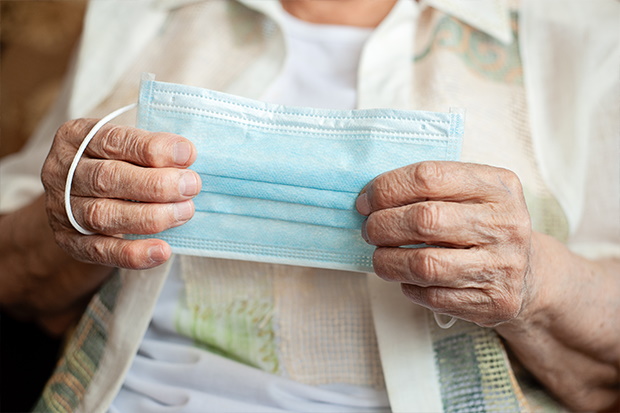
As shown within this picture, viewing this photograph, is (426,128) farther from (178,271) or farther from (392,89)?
(178,271)

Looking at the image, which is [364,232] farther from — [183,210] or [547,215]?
[547,215]

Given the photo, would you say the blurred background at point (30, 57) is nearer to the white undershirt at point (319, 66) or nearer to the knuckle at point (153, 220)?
the white undershirt at point (319, 66)

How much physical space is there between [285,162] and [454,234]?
9.0 inches

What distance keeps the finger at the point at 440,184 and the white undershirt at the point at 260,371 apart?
1.11ft

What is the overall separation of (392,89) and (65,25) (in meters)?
0.95

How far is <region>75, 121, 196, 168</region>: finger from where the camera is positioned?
0.72 m

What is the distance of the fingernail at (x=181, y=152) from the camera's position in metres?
0.72

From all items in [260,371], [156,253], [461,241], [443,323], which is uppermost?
[461,241]

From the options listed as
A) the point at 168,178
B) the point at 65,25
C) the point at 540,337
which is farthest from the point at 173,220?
the point at 65,25

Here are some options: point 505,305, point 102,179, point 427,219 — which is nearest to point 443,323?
point 505,305

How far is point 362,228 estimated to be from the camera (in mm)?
734

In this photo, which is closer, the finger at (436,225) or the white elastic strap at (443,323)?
the finger at (436,225)

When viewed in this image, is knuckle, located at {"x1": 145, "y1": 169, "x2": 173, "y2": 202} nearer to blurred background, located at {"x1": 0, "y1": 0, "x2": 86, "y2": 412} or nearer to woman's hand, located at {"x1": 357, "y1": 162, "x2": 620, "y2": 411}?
woman's hand, located at {"x1": 357, "y1": 162, "x2": 620, "y2": 411}

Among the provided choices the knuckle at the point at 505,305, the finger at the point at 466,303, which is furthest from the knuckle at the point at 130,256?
the knuckle at the point at 505,305
